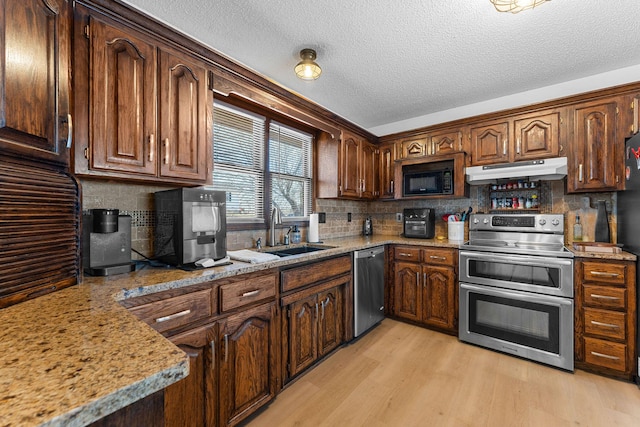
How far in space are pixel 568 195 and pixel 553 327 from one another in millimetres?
1296

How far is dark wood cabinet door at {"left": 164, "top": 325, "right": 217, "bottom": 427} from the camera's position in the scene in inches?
51.1

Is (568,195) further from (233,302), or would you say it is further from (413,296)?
(233,302)

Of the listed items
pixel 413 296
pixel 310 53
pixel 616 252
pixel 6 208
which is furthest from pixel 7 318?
pixel 616 252

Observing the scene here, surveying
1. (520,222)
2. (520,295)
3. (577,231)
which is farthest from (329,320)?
(577,231)

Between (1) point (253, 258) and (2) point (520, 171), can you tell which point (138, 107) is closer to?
(1) point (253, 258)

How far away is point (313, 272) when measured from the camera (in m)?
2.13

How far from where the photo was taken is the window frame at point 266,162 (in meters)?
2.36

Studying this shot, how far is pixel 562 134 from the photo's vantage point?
98.7 inches

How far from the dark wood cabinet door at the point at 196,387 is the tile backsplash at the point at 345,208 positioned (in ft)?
2.53

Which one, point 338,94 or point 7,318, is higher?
point 338,94

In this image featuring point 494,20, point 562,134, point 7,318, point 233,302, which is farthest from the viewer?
point 562,134

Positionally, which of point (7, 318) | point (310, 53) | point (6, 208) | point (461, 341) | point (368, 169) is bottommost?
point (461, 341)

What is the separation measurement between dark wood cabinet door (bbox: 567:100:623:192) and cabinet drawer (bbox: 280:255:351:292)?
2141 mm

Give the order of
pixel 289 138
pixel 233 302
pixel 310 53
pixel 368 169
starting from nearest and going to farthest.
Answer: pixel 233 302 < pixel 310 53 < pixel 289 138 < pixel 368 169
